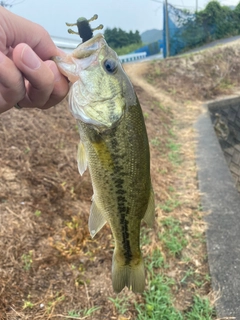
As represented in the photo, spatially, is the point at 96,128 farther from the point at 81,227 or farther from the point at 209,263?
the point at 209,263

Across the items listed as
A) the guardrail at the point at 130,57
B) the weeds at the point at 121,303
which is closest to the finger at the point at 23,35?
the weeds at the point at 121,303

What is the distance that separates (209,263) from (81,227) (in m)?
1.35

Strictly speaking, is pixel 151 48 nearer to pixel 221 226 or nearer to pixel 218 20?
pixel 218 20

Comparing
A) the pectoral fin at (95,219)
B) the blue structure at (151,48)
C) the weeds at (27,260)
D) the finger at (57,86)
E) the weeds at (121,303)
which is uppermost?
the finger at (57,86)

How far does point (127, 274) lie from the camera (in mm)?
2180

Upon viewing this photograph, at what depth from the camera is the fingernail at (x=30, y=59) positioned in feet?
4.77

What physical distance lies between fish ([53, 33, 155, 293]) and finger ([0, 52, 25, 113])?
226 mm

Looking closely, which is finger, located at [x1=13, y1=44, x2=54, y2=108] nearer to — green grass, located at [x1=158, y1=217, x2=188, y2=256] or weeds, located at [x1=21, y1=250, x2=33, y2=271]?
weeds, located at [x1=21, y1=250, x2=33, y2=271]

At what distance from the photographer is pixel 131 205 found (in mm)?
1959

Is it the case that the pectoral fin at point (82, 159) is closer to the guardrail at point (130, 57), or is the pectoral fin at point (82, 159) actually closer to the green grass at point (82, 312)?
the green grass at point (82, 312)

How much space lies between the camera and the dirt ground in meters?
3.00

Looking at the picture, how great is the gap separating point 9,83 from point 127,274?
1.32 meters

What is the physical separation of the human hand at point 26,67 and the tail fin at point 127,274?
3.46 feet

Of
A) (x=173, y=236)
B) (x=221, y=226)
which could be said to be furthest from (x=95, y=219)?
(x=221, y=226)
